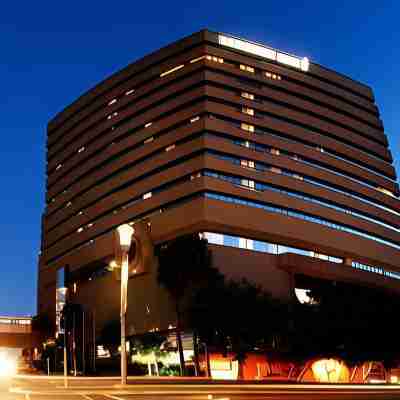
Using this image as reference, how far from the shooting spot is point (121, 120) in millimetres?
100062

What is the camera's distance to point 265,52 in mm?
97750

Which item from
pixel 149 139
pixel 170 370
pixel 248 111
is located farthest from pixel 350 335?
pixel 149 139

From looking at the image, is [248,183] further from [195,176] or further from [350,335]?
[350,335]

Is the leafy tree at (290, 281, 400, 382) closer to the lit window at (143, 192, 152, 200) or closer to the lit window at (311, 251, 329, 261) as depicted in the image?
the lit window at (311, 251, 329, 261)

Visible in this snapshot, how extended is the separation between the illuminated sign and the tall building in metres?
0.22

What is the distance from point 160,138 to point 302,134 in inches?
837

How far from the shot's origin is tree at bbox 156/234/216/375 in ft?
230

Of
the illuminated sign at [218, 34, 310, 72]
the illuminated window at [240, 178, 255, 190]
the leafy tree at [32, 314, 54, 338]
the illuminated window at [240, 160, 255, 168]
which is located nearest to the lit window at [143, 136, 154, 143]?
the illuminated window at [240, 160, 255, 168]

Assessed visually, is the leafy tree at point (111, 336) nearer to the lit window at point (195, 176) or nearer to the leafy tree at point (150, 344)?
the leafy tree at point (150, 344)

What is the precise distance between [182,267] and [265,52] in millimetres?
42568

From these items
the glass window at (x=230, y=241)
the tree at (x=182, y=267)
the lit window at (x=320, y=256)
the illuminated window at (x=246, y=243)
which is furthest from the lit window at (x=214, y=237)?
the lit window at (x=320, y=256)

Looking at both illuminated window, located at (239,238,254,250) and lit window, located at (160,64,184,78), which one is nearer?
illuminated window, located at (239,238,254,250)

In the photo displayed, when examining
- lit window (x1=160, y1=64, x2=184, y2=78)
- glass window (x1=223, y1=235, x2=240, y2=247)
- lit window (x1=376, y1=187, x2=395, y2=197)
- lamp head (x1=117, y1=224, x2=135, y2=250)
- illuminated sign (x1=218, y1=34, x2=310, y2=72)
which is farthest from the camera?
lit window (x1=376, y1=187, x2=395, y2=197)

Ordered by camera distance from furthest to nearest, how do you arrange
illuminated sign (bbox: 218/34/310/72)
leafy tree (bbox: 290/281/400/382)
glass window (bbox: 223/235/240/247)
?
1. illuminated sign (bbox: 218/34/310/72)
2. glass window (bbox: 223/235/240/247)
3. leafy tree (bbox: 290/281/400/382)
